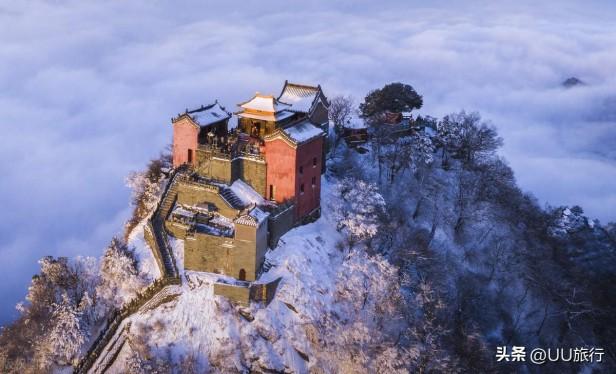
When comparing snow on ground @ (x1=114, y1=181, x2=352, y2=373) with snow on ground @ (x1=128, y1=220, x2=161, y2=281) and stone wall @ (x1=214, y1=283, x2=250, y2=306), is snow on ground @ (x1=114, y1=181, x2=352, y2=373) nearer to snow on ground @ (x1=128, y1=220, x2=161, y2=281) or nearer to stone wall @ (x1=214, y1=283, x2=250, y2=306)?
stone wall @ (x1=214, y1=283, x2=250, y2=306)

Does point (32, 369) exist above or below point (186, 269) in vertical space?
below

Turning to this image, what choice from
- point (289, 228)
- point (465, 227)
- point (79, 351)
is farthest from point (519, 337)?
point (79, 351)

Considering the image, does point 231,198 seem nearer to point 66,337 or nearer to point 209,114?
point 209,114

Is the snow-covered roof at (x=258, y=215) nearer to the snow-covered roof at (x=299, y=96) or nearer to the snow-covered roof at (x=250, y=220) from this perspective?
the snow-covered roof at (x=250, y=220)

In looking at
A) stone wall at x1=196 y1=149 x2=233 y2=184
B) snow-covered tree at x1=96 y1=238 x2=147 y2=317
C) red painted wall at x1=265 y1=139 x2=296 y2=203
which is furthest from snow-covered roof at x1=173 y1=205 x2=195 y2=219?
red painted wall at x1=265 y1=139 x2=296 y2=203

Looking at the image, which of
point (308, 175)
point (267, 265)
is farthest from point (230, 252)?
point (308, 175)

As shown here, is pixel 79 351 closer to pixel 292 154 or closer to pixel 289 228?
pixel 289 228

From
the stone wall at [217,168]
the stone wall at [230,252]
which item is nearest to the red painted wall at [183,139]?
the stone wall at [217,168]

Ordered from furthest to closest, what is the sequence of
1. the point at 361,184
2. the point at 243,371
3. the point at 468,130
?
the point at 468,130, the point at 361,184, the point at 243,371
